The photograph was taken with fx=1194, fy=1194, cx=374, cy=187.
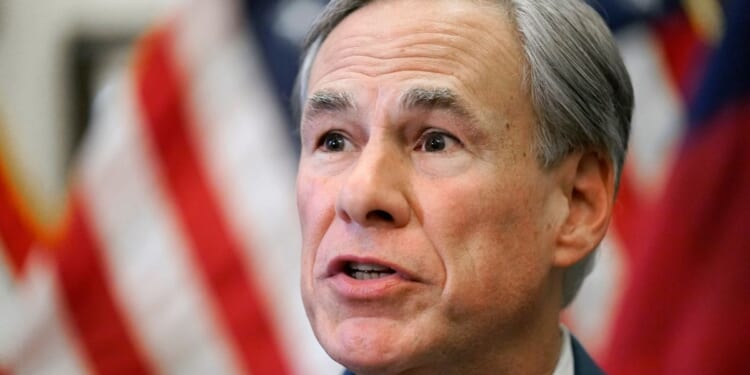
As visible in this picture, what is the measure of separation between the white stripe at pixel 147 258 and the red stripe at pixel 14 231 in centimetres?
59

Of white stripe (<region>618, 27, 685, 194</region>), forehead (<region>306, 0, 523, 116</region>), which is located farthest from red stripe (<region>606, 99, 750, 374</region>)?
forehead (<region>306, 0, 523, 116</region>)

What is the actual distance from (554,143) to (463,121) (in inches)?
5.4

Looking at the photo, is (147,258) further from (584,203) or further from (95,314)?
(584,203)

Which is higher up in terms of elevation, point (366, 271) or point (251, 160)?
point (366, 271)

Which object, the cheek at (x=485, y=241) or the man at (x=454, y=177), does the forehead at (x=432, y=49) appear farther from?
the cheek at (x=485, y=241)

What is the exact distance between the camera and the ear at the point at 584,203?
158cm

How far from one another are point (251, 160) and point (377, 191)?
1486 mm

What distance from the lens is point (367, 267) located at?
4.79ft

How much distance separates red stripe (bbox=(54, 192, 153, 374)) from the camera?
281cm

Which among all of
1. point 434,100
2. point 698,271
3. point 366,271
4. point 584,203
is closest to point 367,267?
point 366,271

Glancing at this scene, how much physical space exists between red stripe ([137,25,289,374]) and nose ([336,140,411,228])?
1.38 metres

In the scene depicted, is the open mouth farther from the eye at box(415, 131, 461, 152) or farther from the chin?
the eye at box(415, 131, 461, 152)

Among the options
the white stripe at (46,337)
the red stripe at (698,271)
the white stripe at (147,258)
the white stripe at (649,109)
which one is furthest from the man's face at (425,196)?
the white stripe at (46,337)

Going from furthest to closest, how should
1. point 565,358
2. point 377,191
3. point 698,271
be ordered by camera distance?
point 698,271 < point 565,358 < point 377,191
